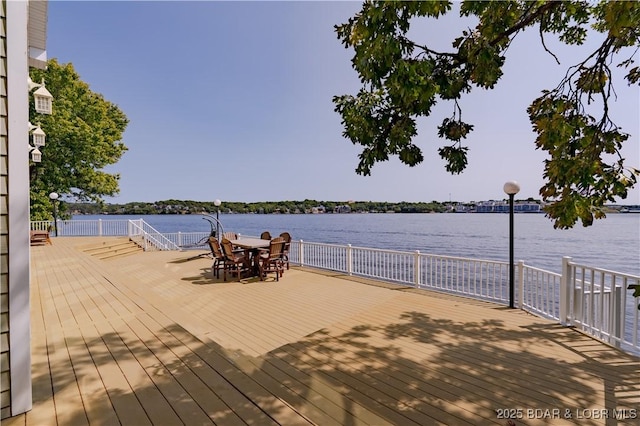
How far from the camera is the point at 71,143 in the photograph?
57.5 feet

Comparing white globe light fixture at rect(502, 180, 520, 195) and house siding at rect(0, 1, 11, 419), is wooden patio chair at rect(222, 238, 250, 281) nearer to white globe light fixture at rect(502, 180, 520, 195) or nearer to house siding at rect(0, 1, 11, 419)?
house siding at rect(0, 1, 11, 419)

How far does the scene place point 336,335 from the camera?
415 cm

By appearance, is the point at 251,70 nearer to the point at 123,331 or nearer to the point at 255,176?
the point at 123,331

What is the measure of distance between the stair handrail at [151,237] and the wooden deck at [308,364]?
942 cm

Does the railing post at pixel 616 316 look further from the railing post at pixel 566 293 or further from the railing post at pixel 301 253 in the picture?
the railing post at pixel 301 253

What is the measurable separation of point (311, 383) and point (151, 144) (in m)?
28.0

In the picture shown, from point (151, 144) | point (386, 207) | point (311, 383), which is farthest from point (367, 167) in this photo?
point (386, 207)

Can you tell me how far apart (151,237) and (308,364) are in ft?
47.0

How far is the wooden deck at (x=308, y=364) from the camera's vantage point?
208 centimetres

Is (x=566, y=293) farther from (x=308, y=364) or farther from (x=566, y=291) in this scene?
(x=308, y=364)

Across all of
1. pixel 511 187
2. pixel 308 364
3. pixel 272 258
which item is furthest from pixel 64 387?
pixel 511 187

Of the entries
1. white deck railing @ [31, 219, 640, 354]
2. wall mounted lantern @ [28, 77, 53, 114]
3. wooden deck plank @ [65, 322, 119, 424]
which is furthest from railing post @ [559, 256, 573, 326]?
wall mounted lantern @ [28, 77, 53, 114]

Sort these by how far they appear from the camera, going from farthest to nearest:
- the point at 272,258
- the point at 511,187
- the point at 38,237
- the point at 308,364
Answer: the point at 38,237 → the point at 272,258 → the point at 511,187 → the point at 308,364

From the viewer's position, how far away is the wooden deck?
208 centimetres
